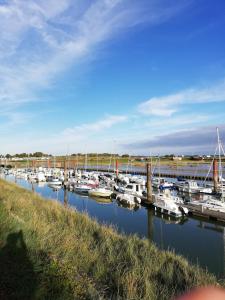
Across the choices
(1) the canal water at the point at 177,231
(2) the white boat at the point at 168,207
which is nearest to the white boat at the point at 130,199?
(1) the canal water at the point at 177,231

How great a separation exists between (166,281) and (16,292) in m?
4.90

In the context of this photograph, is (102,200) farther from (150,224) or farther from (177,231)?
(177,231)

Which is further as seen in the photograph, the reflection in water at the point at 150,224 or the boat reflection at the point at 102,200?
the boat reflection at the point at 102,200

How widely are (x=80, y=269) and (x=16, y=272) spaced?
237 cm

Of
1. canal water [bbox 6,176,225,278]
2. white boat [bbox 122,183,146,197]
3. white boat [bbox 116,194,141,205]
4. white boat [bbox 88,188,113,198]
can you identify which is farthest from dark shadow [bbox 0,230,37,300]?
white boat [bbox 88,188,113,198]

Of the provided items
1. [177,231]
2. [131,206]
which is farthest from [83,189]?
[177,231]

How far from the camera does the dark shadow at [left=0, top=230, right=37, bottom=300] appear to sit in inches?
275

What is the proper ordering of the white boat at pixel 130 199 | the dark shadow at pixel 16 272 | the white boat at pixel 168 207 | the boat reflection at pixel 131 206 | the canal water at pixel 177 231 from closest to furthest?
the dark shadow at pixel 16 272 → the canal water at pixel 177 231 → the white boat at pixel 168 207 → the boat reflection at pixel 131 206 → the white boat at pixel 130 199

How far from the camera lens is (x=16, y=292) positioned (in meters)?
7.03

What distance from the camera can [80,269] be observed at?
32.1 feet

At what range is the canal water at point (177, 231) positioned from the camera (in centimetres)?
2205

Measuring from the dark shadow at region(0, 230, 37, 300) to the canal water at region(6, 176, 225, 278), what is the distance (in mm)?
10214

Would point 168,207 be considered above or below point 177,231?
above

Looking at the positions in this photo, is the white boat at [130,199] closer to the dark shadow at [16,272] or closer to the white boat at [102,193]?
the white boat at [102,193]
